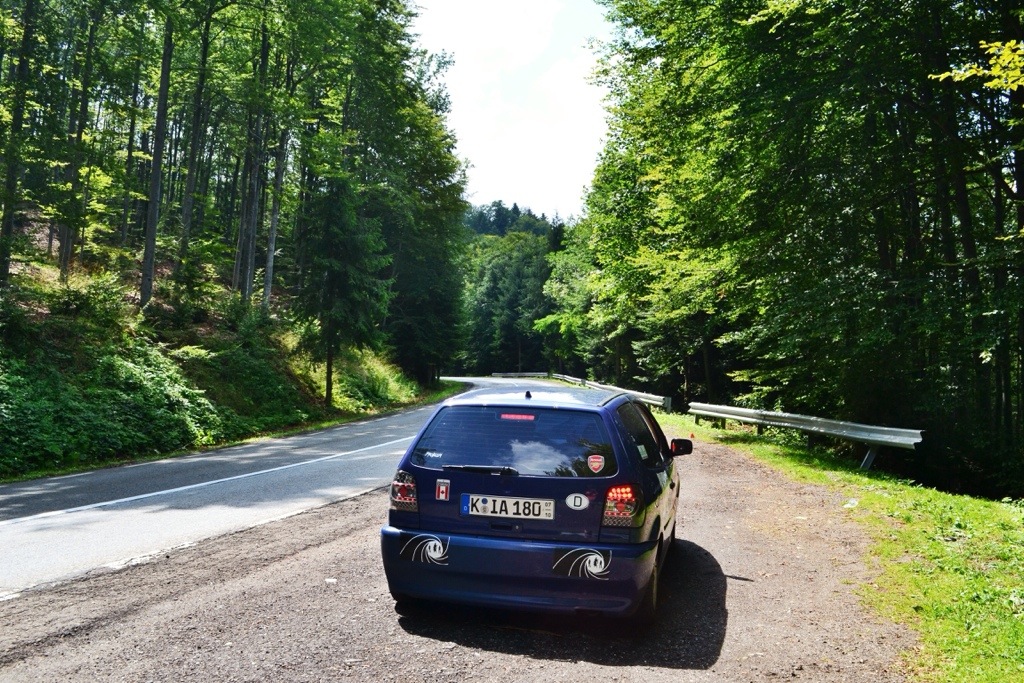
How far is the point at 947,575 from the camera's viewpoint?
254 inches

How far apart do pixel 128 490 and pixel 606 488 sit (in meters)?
8.47

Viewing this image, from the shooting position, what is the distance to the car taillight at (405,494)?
5.14m

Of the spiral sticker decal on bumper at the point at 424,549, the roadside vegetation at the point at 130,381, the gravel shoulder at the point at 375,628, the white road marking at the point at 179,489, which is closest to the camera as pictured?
the gravel shoulder at the point at 375,628

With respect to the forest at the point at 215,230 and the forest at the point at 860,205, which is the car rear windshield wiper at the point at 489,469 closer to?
the forest at the point at 860,205

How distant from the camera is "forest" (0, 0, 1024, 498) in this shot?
48.1 ft

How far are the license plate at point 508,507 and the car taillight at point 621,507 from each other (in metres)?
0.37

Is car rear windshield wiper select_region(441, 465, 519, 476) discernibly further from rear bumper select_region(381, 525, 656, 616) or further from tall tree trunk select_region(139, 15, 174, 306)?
tall tree trunk select_region(139, 15, 174, 306)

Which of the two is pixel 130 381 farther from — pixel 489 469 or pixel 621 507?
pixel 621 507

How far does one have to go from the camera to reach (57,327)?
17.9 meters

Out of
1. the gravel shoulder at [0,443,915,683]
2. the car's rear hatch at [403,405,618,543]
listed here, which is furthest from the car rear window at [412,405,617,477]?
the gravel shoulder at [0,443,915,683]

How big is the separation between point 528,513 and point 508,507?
0.14 m

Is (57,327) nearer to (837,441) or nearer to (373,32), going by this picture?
(837,441)

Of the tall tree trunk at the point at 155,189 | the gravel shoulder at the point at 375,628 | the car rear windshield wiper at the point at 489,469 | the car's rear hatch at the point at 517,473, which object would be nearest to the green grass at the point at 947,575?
the gravel shoulder at the point at 375,628

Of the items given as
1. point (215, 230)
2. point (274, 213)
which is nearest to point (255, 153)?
point (274, 213)
